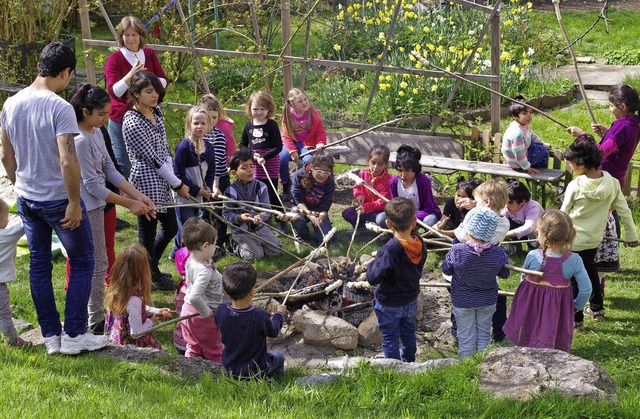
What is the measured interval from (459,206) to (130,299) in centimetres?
284

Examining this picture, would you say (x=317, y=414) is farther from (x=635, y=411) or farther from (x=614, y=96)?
(x=614, y=96)

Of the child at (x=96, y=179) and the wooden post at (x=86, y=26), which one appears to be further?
the wooden post at (x=86, y=26)

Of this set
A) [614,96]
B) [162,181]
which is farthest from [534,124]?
[162,181]

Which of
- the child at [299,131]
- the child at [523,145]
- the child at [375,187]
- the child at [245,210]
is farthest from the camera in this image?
the child at [299,131]

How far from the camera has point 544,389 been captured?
15.4ft

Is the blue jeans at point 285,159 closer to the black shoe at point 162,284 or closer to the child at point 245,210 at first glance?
the child at point 245,210

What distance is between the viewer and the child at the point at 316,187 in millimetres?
8031

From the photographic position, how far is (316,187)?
8156 mm

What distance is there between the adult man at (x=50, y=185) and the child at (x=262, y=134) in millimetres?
3363

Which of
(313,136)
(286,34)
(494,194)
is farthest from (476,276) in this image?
(286,34)

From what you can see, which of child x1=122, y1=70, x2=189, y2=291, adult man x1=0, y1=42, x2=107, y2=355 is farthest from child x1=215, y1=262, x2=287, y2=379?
child x1=122, y1=70, x2=189, y2=291

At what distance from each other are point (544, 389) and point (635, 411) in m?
0.48

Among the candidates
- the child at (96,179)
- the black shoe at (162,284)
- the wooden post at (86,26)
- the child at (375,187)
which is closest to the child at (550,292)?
the child at (375,187)

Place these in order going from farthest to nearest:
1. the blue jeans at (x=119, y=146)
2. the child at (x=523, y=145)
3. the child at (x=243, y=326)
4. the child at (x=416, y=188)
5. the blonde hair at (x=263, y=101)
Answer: the blonde hair at (x=263, y=101) < the child at (x=523, y=145) < the blue jeans at (x=119, y=146) < the child at (x=416, y=188) < the child at (x=243, y=326)
